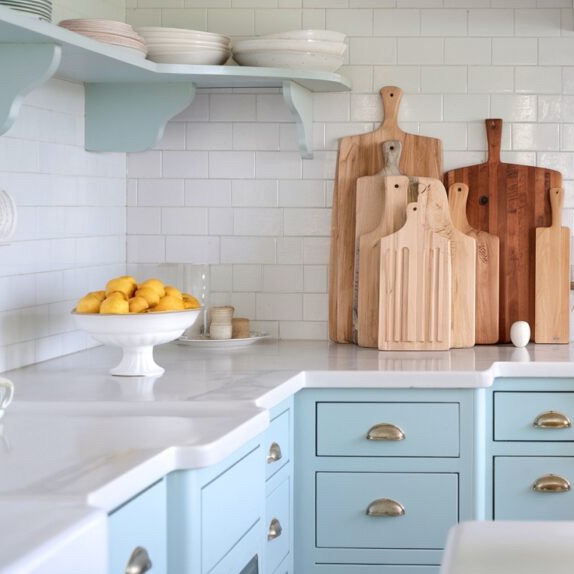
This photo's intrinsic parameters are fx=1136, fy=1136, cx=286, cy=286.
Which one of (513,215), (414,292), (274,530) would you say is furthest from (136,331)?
(513,215)

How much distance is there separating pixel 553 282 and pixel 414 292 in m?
0.47

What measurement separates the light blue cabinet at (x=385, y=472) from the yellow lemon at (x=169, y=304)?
414 millimetres

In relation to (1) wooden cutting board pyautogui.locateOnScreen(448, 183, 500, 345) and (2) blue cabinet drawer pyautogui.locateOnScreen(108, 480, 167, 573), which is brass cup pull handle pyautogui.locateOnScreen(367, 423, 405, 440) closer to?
(1) wooden cutting board pyautogui.locateOnScreen(448, 183, 500, 345)

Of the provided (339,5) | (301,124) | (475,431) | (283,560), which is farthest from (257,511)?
(339,5)

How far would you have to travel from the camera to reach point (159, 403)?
2459 mm

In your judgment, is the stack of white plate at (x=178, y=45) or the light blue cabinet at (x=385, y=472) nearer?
the light blue cabinet at (x=385, y=472)

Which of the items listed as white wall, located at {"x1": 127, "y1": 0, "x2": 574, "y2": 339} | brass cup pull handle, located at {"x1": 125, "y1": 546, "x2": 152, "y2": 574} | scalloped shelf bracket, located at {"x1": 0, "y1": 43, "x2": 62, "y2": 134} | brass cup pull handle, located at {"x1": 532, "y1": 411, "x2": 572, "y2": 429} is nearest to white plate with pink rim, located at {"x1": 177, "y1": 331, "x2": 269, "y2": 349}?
white wall, located at {"x1": 127, "y1": 0, "x2": 574, "y2": 339}

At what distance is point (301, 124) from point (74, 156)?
706 mm

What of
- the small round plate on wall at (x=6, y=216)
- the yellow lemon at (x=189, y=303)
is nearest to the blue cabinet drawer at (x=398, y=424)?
the yellow lemon at (x=189, y=303)

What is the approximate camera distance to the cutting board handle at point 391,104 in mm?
3686

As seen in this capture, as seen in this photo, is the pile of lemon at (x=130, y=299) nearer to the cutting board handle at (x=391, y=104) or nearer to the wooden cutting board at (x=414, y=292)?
the wooden cutting board at (x=414, y=292)

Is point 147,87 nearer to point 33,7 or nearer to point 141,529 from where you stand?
point 33,7

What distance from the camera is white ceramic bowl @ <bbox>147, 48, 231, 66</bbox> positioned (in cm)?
328

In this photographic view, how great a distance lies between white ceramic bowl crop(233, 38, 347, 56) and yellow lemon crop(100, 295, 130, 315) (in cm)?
98
